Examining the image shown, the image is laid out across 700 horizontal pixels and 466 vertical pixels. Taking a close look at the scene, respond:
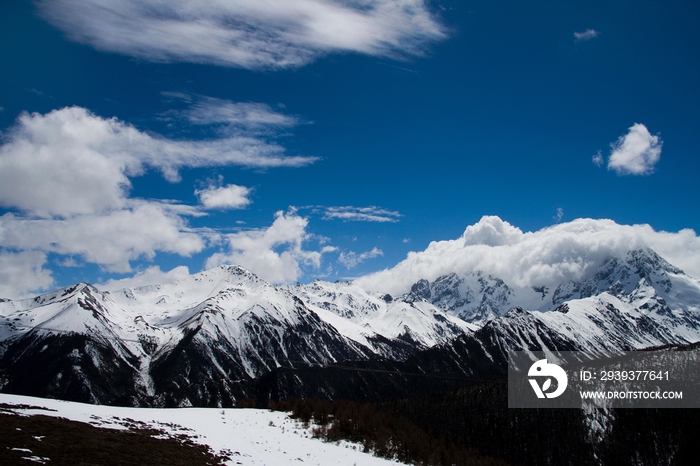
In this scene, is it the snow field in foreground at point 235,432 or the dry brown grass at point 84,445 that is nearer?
the dry brown grass at point 84,445

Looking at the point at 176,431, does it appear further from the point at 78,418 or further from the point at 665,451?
the point at 665,451

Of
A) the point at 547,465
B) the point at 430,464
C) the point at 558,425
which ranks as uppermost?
the point at 430,464

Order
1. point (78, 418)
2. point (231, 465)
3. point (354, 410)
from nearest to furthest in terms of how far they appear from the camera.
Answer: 1. point (231, 465)
2. point (78, 418)
3. point (354, 410)

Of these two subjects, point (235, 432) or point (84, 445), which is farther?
point (235, 432)

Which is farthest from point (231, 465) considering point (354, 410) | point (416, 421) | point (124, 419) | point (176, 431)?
point (416, 421)

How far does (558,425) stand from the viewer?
196 meters

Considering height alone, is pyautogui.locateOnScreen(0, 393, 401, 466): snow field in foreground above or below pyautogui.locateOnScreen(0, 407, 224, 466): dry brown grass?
below

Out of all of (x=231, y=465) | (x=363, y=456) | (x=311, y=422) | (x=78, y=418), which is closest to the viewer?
(x=231, y=465)

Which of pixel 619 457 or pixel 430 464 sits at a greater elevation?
pixel 430 464

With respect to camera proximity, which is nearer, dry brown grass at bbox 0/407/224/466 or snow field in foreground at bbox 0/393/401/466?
dry brown grass at bbox 0/407/224/466

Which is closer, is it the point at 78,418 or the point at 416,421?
the point at 78,418

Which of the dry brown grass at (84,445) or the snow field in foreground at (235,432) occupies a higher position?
the dry brown grass at (84,445)

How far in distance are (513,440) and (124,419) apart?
7707 inches

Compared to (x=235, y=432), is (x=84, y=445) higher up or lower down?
higher up
